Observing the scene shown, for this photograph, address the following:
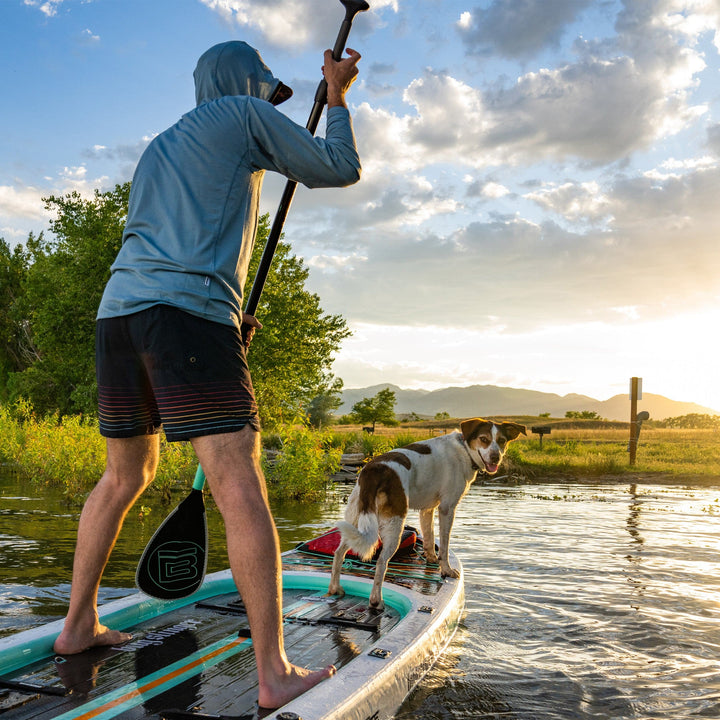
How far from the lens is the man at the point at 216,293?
2.62m

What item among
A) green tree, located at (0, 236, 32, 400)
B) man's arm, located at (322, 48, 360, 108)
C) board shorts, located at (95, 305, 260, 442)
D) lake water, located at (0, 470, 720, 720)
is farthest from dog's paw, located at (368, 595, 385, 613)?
green tree, located at (0, 236, 32, 400)

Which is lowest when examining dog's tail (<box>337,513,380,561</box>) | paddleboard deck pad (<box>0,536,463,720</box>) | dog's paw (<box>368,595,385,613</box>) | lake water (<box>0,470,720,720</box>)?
lake water (<box>0,470,720,720</box>)

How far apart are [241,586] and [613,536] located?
929 centimetres

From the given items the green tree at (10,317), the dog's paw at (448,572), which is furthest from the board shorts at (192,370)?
the green tree at (10,317)

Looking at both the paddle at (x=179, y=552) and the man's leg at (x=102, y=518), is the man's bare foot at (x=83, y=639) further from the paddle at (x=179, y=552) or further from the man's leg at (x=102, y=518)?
the paddle at (x=179, y=552)

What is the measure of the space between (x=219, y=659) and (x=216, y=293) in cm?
190

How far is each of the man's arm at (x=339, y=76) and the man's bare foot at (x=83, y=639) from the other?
2.81 metres

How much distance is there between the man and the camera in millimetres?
2617

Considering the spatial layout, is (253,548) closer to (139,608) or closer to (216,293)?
(216,293)

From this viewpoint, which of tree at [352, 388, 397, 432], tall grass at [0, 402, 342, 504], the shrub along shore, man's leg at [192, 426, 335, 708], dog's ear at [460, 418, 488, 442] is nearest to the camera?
man's leg at [192, 426, 335, 708]

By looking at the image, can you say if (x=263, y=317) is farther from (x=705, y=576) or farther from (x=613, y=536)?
(x=705, y=576)

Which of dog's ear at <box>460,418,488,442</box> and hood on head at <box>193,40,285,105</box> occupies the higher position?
hood on head at <box>193,40,285,105</box>

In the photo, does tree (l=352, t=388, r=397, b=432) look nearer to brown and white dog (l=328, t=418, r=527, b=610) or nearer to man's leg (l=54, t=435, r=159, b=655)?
brown and white dog (l=328, t=418, r=527, b=610)

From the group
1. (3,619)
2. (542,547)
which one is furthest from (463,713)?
(542,547)
